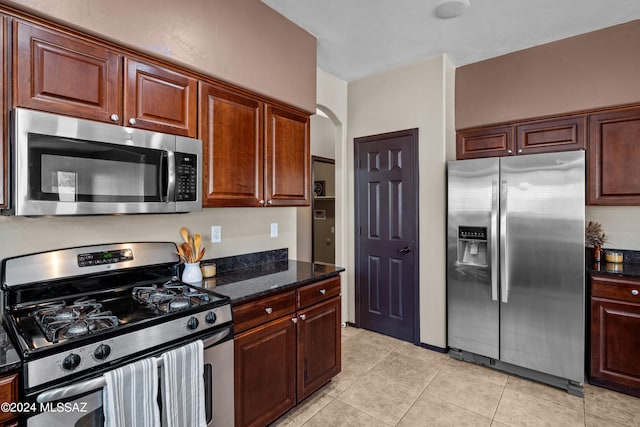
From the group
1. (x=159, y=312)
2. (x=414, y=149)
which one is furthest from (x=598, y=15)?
(x=159, y=312)

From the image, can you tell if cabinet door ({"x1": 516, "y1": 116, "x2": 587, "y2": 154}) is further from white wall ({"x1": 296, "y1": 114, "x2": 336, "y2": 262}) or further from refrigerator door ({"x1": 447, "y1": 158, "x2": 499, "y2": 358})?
white wall ({"x1": 296, "y1": 114, "x2": 336, "y2": 262})

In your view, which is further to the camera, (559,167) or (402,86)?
(402,86)

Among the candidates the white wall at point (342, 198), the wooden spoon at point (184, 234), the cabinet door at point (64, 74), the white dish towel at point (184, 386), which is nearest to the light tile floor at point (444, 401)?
the white dish towel at point (184, 386)

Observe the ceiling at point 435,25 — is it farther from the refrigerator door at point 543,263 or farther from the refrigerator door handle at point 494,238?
the refrigerator door handle at point 494,238

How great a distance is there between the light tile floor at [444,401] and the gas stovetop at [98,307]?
111 centimetres

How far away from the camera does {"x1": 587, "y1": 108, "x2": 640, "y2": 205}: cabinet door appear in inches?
101

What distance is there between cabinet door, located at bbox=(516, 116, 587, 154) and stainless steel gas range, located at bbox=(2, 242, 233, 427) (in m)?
2.95

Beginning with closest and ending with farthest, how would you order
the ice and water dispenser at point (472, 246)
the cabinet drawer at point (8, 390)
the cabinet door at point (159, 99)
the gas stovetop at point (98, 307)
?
1. the cabinet drawer at point (8, 390)
2. the gas stovetop at point (98, 307)
3. the cabinet door at point (159, 99)
4. the ice and water dispenser at point (472, 246)

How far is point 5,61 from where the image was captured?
133 centimetres

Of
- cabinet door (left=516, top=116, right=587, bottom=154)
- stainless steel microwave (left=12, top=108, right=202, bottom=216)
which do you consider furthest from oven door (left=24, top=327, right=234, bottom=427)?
cabinet door (left=516, top=116, right=587, bottom=154)

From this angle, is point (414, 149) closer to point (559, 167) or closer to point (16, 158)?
point (559, 167)

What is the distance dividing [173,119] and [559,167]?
2.75 m

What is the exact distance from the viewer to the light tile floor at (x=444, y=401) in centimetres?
218

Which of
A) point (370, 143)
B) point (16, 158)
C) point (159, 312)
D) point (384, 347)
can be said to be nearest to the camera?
point (16, 158)
